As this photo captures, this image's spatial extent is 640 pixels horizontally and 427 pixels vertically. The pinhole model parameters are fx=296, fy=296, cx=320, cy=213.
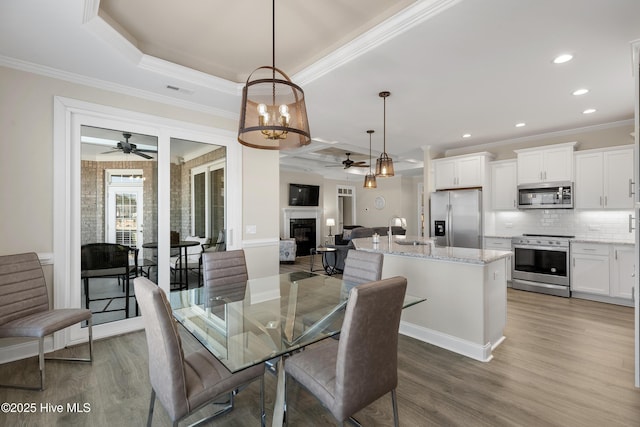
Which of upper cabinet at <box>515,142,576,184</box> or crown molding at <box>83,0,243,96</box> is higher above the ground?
crown molding at <box>83,0,243,96</box>

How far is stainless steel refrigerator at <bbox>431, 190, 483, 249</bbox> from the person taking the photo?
5.57m

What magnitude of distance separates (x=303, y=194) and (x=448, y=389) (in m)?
7.85

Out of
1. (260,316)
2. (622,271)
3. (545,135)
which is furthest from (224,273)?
(545,135)

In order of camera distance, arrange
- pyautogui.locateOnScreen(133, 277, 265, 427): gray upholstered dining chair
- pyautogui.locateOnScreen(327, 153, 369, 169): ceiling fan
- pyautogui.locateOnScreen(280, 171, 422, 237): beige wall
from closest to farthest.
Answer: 1. pyautogui.locateOnScreen(133, 277, 265, 427): gray upholstered dining chair
2. pyautogui.locateOnScreen(327, 153, 369, 169): ceiling fan
3. pyautogui.locateOnScreen(280, 171, 422, 237): beige wall

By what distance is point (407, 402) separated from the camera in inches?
82.0

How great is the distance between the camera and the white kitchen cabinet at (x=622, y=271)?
416cm

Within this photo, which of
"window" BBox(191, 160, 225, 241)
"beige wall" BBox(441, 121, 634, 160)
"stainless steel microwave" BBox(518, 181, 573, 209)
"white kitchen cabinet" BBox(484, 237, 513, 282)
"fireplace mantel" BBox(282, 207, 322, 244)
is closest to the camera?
"window" BBox(191, 160, 225, 241)

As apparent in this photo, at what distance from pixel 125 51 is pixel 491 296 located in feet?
13.2

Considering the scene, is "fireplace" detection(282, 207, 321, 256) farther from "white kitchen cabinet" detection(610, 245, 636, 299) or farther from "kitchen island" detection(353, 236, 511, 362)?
"white kitchen cabinet" detection(610, 245, 636, 299)

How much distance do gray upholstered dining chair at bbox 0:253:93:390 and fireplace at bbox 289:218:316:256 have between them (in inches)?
278

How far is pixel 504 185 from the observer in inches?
219

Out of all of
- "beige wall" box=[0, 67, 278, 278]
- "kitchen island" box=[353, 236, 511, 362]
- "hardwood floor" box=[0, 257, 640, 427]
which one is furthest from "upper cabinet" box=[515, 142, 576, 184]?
"beige wall" box=[0, 67, 278, 278]

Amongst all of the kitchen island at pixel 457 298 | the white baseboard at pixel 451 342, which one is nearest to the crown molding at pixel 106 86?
the kitchen island at pixel 457 298

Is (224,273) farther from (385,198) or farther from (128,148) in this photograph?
(385,198)
